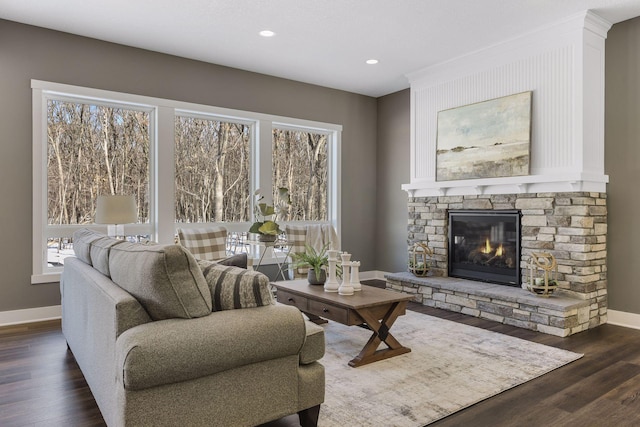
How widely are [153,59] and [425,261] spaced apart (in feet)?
13.1

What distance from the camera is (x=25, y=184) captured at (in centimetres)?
421

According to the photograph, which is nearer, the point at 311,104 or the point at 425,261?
the point at 425,261

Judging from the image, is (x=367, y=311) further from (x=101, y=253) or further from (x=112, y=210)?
(x=112, y=210)

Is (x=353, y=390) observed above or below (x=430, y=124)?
below

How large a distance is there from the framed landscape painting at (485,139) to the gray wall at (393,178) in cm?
111

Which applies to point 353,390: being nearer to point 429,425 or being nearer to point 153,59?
point 429,425

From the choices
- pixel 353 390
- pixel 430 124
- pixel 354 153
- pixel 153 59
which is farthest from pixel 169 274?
pixel 354 153

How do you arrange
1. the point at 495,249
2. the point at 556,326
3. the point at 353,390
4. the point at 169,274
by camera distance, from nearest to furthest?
the point at 169,274 → the point at 353,390 → the point at 556,326 → the point at 495,249

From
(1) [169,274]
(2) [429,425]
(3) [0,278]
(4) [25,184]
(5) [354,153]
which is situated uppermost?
(5) [354,153]

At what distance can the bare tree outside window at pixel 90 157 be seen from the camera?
4469 millimetres

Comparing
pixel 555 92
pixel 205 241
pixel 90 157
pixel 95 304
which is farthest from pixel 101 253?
pixel 555 92

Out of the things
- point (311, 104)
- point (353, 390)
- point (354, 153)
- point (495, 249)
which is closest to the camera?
point (353, 390)

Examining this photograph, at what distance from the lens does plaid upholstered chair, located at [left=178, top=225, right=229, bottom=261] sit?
15.7ft

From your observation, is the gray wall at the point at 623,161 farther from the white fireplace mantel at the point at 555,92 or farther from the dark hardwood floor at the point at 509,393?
the dark hardwood floor at the point at 509,393
